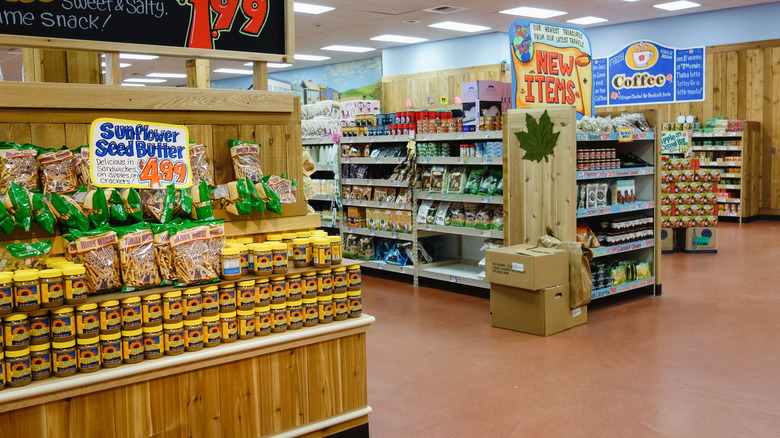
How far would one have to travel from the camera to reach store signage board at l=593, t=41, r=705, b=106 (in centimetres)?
821

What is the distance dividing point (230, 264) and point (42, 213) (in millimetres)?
726

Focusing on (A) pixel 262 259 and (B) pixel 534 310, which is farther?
(B) pixel 534 310

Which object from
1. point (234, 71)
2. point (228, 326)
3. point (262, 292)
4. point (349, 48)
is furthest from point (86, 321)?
point (234, 71)

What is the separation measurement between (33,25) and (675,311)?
17.0 ft

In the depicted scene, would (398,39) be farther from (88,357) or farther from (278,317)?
(88,357)

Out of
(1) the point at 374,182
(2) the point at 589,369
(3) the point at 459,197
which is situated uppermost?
(1) the point at 374,182

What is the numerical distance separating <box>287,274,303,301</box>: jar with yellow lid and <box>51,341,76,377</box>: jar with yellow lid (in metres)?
0.89

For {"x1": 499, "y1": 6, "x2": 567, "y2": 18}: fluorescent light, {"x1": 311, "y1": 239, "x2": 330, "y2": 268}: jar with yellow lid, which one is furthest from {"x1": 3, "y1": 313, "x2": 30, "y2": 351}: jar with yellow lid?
{"x1": 499, "y1": 6, "x2": 567, "y2": 18}: fluorescent light

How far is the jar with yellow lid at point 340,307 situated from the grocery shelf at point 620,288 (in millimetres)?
3107

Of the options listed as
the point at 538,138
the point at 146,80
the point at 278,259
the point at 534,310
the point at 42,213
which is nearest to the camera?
the point at 42,213

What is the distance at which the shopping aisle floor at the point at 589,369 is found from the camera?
3.57 meters

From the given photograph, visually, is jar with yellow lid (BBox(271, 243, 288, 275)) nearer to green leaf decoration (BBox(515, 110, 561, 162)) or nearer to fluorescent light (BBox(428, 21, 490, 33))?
green leaf decoration (BBox(515, 110, 561, 162))

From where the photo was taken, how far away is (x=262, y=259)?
9.65 feet

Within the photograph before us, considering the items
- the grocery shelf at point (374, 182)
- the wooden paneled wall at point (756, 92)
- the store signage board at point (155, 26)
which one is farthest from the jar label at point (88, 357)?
the wooden paneled wall at point (756, 92)
